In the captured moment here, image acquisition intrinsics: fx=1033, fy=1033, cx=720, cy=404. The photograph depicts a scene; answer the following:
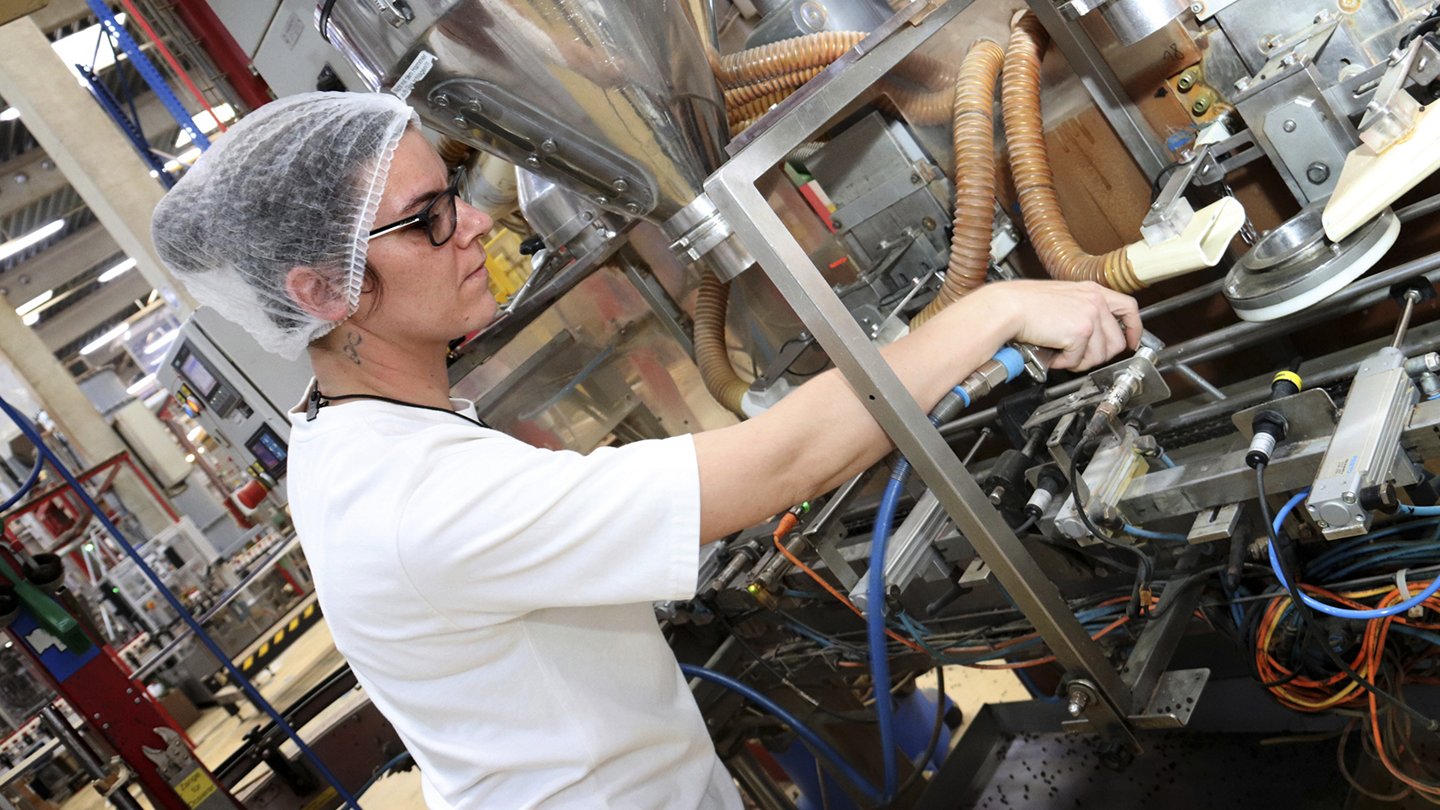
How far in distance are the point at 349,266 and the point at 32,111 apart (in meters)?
5.36

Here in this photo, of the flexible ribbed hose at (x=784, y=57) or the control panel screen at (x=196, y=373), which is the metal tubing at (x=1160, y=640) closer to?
the flexible ribbed hose at (x=784, y=57)

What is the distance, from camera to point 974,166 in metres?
1.55

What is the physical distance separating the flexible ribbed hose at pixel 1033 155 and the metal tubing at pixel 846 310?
26 centimetres

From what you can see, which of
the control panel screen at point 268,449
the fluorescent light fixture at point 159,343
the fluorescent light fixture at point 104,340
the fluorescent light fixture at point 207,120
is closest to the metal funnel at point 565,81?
the control panel screen at point 268,449

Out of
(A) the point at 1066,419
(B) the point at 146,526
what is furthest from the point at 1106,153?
(B) the point at 146,526

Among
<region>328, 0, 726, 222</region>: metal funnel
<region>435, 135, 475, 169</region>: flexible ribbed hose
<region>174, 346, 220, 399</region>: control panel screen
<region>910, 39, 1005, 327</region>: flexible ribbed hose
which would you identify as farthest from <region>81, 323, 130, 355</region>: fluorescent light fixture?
<region>910, 39, 1005, 327</region>: flexible ribbed hose

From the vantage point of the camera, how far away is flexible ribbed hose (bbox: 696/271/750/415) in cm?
209

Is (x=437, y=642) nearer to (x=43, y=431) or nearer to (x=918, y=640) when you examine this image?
(x=918, y=640)

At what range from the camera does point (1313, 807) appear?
1984 millimetres

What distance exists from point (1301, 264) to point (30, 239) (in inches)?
413

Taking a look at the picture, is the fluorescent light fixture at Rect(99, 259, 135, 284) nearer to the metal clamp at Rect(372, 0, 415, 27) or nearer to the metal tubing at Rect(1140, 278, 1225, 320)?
the metal clamp at Rect(372, 0, 415, 27)

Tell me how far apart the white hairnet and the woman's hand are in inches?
30.2

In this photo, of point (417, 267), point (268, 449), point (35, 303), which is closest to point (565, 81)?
point (417, 267)

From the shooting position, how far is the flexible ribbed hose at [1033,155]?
154 centimetres
